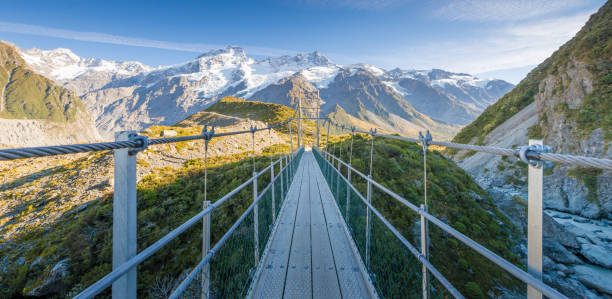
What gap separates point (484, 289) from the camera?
5469mm

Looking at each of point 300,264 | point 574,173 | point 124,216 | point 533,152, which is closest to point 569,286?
point 574,173

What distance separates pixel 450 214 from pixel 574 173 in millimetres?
9394

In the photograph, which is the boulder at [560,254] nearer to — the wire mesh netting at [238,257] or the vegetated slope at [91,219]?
the wire mesh netting at [238,257]

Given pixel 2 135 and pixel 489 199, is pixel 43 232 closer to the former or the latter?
pixel 489 199

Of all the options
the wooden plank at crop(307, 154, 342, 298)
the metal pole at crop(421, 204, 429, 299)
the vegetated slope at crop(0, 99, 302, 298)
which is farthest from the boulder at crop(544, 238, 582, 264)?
the vegetated slope at crop(0, 99, 302, 298)

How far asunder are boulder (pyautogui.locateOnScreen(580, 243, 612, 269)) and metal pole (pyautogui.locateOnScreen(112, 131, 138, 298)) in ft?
43.1

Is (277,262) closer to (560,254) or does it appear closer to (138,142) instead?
(138,142)

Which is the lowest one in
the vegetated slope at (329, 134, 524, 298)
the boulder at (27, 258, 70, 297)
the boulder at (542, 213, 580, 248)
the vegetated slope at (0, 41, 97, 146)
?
the boulder at (27, 258, 70, 297)

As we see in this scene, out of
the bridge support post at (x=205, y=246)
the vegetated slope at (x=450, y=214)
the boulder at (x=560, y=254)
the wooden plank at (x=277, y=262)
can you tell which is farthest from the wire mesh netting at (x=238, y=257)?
the boulder at (x=560, y=254)

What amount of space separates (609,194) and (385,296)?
15231 mm

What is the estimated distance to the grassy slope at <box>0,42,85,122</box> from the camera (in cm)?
15088

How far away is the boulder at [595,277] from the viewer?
276 inches

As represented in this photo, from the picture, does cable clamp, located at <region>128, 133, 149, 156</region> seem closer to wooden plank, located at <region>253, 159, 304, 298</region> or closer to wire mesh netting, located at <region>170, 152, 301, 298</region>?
wire mesh netting, located at <region>170, 152, 301, 298</region>

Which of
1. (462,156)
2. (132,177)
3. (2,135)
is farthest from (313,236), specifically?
(2,135)
